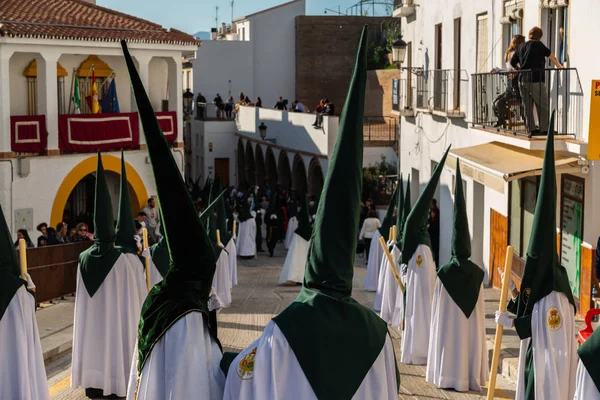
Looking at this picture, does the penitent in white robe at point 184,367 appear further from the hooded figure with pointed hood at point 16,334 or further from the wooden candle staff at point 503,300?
the hooded figure with pointed hood at point 16,334

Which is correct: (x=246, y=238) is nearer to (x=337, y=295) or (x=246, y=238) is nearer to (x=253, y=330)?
(x=253, y=330)

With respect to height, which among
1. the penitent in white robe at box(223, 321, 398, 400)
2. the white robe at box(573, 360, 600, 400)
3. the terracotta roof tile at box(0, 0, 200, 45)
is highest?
the terracotta roof tile at box(0, 0, 200, 45)

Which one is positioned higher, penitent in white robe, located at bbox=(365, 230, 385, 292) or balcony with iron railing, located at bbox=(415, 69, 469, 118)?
balcony with iron railing, located at bbox=(415, 69, 469, 118)

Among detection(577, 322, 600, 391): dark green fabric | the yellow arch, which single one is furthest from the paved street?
detection(577, 322, 600, 391): dark green fabric

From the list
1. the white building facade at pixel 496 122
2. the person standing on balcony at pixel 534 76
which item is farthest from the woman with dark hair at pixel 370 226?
the person standing on balcony at pixel 534 76

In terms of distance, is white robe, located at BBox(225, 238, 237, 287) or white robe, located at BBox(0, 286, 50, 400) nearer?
white robe, located at BBox(0, 286, 50, 400)

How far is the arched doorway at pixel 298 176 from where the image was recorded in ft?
136

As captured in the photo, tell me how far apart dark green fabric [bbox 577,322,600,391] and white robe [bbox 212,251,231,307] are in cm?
1253

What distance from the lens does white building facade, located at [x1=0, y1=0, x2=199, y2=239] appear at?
26906mm

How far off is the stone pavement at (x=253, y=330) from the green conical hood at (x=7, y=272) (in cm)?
293

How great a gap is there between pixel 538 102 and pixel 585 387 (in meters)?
9.93

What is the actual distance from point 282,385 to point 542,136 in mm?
11210

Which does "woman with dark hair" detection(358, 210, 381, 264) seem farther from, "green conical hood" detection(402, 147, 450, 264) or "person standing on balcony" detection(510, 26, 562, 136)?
"green conical hood" detection(402, 147, 450, 264)

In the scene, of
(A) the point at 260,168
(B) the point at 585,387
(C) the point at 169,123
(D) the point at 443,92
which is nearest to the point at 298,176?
(A) the point at 260,168
